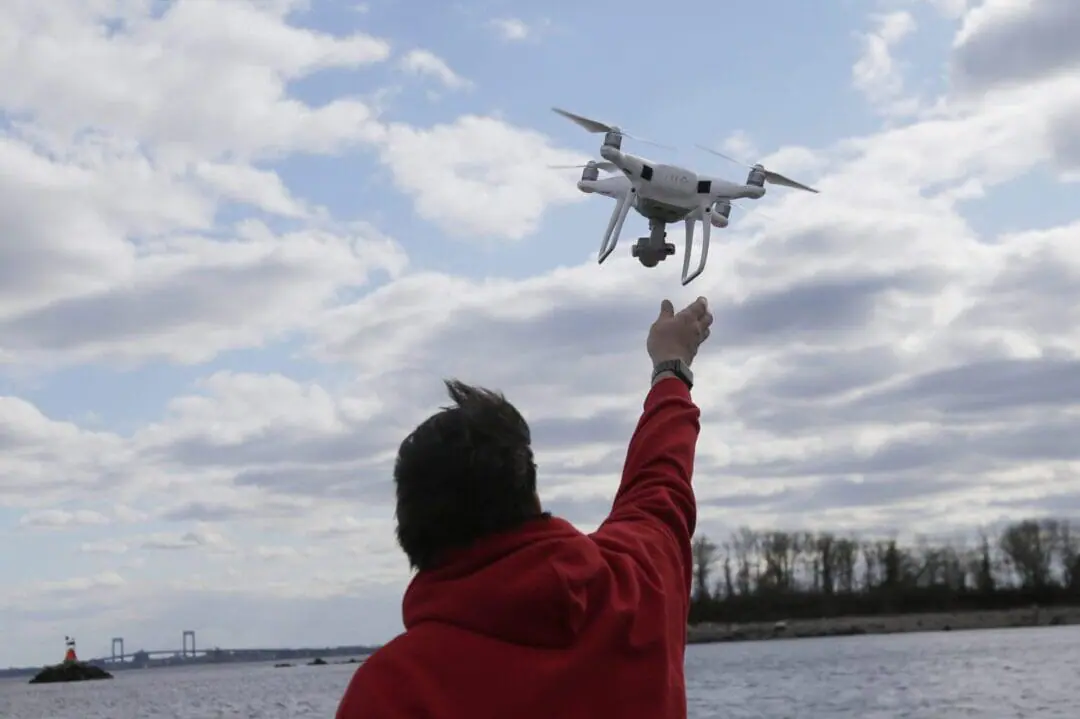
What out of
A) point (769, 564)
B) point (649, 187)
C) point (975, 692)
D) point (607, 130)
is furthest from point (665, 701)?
point (769, 564)

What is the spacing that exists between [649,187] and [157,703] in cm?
10685

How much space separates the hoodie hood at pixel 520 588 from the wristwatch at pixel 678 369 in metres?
0.91

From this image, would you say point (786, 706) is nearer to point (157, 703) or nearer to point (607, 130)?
point (607, 130)

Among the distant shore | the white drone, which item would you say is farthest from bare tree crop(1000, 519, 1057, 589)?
the white drone

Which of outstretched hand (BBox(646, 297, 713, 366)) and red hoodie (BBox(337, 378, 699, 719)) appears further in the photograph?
outstretched hand (BBox(646, 297, 713, 366))

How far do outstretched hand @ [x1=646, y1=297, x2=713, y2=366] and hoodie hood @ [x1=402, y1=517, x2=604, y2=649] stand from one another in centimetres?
96

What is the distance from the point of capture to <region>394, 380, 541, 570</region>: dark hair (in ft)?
10.4

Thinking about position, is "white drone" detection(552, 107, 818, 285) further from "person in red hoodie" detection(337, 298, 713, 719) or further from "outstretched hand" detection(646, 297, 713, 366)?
"person in red hoodie" detection(337, 298, 713, 719)

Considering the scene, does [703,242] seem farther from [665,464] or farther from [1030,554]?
[1030,554]

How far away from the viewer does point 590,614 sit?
3.19m

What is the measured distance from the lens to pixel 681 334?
13.2 feet

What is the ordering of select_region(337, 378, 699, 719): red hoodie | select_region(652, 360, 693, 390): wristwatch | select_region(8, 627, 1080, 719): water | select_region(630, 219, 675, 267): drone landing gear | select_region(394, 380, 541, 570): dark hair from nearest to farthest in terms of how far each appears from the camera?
1. select_region(337, 378, 699, 719): red hoodie
2. select_region(394, 380, 541, 570): dark hair
3. select_region(652, 360, 693, 390): wristwatch
4. select_region(630, 219, 675, 267): drone landing gear
5. select_region(8, 627, 1080, 719): water

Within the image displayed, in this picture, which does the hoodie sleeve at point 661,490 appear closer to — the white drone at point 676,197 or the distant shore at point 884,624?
the white drone at point 676,197

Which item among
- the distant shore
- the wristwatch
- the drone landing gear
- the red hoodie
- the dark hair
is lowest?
the distant shore
